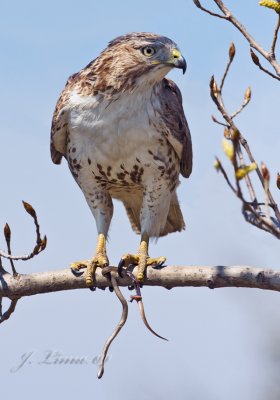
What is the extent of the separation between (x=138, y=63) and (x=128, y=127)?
1.80 feet

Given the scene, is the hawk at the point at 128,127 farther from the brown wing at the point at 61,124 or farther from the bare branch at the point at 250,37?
the bare branch at the point at 250,37

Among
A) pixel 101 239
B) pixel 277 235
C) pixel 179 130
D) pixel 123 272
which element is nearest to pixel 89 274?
pixel 123 272

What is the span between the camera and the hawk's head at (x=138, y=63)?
6781 mm

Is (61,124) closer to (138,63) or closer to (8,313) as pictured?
(138,63)

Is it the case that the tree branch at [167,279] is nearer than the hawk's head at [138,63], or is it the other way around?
the tree branch at [167,279]

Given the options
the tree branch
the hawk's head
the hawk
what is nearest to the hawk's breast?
the hawk

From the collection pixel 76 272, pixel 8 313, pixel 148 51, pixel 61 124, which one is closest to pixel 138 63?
pixel 148 51

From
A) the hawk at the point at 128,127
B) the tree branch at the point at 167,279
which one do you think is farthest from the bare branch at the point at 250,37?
the hawk at the point at 128,127

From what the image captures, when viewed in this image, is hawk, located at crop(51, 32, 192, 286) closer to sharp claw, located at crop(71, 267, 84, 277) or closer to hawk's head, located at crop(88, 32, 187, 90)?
hawk's head, located at crop(88, 32, 187, 90)

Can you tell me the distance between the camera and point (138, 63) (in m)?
6.86

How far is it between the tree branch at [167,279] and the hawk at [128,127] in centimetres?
64

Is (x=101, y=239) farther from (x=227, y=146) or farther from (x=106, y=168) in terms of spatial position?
(x=227, y=146)

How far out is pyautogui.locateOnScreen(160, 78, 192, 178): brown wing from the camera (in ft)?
22.5

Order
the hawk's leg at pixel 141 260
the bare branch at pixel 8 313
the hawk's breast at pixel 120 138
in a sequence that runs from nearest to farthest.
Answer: the bare branch at pixel 8 313 → the hawk's leg at pixel 141 260 → the hawk's breast at pixel 120 138
